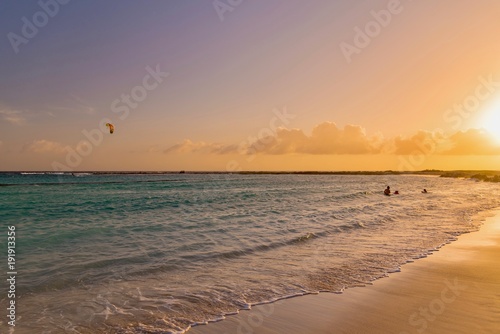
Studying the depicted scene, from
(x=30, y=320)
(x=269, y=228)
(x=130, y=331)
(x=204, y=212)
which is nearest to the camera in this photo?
(x=130, y=331)

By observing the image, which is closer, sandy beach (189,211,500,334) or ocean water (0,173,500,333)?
sandy beach (189,211,500,334)

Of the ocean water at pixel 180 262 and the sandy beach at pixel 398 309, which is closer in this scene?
the sandy beach at pixel 398 309

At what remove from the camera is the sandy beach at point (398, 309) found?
23.2ft

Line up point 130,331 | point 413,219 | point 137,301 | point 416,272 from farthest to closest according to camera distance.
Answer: point 413,219 → point 416,272 → point 137,301 → point 130,331

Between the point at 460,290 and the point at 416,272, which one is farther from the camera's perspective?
the point at 416,272

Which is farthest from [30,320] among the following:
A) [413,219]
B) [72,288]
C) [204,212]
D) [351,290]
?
[413,219]

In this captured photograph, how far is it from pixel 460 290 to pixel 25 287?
39.4 feet

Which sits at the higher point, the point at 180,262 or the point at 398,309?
the point at 398,309

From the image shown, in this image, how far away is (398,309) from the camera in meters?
8.05

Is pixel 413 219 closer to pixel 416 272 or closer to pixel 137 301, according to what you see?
pixel 416 272

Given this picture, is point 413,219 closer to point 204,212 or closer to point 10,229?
point 204,212

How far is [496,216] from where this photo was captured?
26.0m

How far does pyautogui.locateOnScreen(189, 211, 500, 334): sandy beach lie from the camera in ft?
23.2

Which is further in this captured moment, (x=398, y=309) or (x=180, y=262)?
(x=180, y=262)
